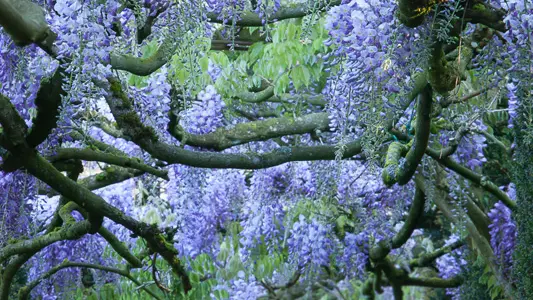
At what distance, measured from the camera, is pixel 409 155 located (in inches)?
142

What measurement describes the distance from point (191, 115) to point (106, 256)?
4.25 feet

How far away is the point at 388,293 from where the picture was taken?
30.6 feet

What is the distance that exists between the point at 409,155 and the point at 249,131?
3.51 feet

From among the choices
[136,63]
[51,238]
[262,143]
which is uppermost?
[262,143]

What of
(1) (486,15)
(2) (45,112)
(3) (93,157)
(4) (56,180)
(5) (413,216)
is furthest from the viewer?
(5) (413,216)

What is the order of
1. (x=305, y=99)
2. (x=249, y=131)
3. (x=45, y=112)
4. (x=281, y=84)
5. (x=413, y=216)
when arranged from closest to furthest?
1. (x=45, y=112)
2. (x=249, y=131)
3. (x=281, y=84)
4. (x=413, y=216)
5. (x=305, y=99)

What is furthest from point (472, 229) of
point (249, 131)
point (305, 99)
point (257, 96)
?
point (249, 131)

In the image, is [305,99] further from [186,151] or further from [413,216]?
[186,151]

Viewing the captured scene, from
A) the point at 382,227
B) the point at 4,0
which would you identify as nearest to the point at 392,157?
the point at 4,0

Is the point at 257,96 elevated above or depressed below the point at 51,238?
above

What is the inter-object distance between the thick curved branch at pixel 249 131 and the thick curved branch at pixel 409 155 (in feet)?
2.89

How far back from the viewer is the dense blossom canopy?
2.61 meters

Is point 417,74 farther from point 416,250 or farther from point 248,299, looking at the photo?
point 416,250

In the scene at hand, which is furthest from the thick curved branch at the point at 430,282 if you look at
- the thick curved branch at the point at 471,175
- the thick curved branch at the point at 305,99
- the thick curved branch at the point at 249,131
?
the thick curved branch at the point at 249,131
